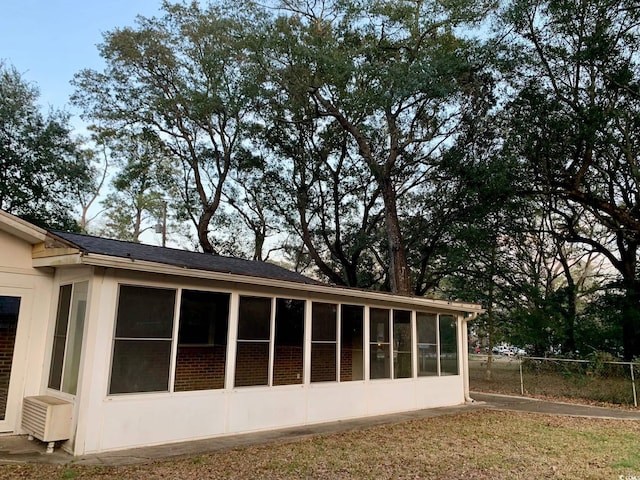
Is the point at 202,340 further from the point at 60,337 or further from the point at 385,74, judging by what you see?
the point at 385,74

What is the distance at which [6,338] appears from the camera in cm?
570

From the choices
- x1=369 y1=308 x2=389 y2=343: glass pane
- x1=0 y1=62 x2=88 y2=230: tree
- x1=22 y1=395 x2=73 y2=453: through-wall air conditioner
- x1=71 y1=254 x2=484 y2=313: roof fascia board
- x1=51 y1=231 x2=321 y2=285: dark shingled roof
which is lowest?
x1=22 y1=395 x2=73 y2=453: through-wall air conditioner

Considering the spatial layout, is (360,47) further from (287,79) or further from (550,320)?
(550,320)

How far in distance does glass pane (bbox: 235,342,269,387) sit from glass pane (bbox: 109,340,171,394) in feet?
3.66

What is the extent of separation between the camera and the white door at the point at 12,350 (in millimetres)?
5594

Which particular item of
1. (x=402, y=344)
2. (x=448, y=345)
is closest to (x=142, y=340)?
(x=402, y=344)

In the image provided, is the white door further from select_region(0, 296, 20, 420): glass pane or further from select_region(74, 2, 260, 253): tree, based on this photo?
select_region(74, 2, 260, 253): tree

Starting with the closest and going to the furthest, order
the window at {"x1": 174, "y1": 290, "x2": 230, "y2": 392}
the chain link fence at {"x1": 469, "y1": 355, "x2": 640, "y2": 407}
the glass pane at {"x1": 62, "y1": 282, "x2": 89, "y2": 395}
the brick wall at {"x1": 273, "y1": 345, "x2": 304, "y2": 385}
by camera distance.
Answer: the glass pane at {"x1": 62, "y1": 282, "x2": 89, "y2": 395}, the window at {"x1": 174, "y1": 290, "x2": 230, "y2": 392}, the brick wall at {"x1": 273, "y1": 345, "x2": 304, "y2": 385}, the chain link fence at {"x1": 469, "y1": 355, "x2": 640, "y2": 407}

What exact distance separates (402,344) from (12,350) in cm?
659

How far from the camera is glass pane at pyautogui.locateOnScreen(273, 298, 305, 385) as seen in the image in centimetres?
702

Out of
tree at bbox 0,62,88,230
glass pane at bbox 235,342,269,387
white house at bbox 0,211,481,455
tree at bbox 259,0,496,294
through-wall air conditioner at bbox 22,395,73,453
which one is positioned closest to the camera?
through-wall air conditioner at bbox 22,395,73,453

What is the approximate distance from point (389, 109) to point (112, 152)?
498 inches

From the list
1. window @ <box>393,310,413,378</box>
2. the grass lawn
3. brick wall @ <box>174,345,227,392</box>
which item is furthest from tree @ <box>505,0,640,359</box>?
brick wall @ <box>174,345,227,392</box>

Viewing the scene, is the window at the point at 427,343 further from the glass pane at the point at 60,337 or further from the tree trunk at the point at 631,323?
the tree trunk at the point at 631,323
